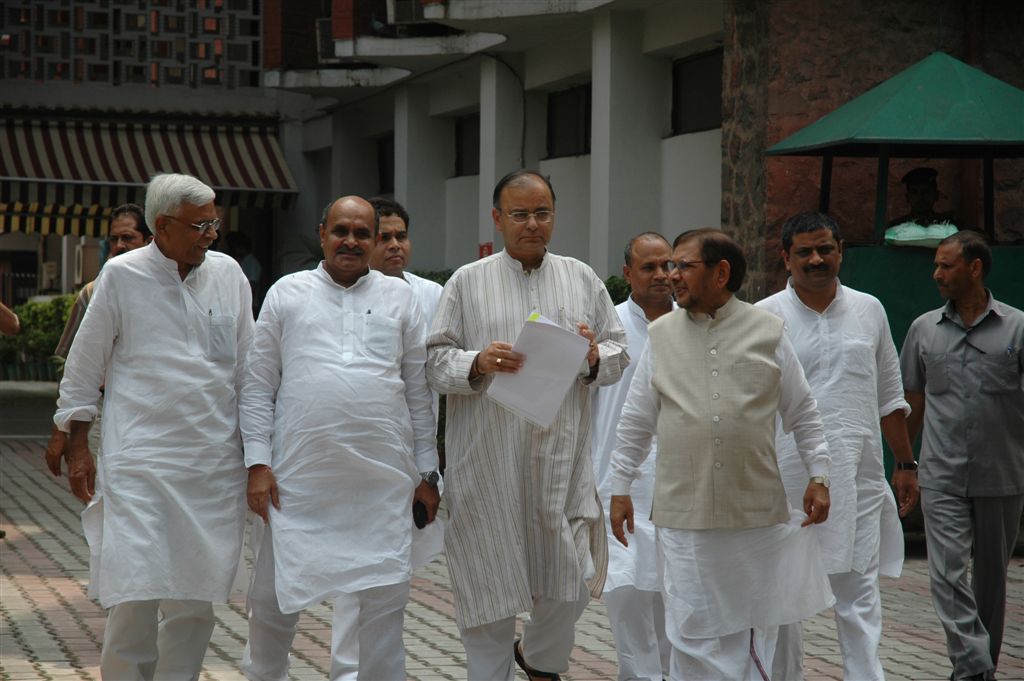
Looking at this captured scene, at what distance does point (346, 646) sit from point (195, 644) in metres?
0.67

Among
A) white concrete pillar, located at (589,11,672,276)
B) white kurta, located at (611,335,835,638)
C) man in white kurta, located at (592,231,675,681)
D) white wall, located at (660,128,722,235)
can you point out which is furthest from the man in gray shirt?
white concrete pillar, located at (589,11,672,276)

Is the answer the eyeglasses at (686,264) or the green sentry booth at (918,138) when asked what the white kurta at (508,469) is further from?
the green sentry booth at (918,138)

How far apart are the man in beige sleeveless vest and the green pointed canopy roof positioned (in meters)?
4.94

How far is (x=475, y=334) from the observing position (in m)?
6.07

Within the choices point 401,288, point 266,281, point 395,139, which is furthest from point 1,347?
point 401,288

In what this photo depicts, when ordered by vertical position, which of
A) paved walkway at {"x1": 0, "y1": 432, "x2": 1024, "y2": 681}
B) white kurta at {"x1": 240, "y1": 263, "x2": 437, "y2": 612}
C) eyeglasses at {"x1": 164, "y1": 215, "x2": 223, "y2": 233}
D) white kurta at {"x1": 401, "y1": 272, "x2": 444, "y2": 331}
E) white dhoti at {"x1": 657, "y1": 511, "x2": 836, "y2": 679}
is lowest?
paved walkway at {"x1": 0, "y1": 432, "x2": 1024, "y2": 681}

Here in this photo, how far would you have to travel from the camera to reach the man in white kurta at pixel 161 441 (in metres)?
5.89

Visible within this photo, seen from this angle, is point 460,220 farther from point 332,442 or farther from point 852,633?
point 332,442

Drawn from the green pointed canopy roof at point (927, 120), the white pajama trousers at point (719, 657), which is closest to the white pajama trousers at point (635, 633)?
the white pajama trousers at point (719, 657)

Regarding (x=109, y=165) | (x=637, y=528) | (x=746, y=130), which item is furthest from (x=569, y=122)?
(x=637, y=528)

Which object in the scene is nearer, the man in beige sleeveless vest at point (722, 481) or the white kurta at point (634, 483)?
the man in beige sleeveless vest at point (722, 481)

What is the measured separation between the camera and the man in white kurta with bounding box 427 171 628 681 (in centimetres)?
589

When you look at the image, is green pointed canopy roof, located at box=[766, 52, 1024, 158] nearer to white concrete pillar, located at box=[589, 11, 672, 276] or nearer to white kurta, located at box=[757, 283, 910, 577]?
white kurta, located at box=[757, 283, 910, 577]

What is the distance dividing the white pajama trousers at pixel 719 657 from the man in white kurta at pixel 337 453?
106 centimetres
